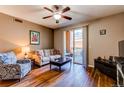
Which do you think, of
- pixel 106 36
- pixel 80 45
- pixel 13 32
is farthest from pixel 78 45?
pixel 13 32

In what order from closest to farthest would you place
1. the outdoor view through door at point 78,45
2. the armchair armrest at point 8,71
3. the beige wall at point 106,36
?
the armchair armrest at point 8,71
the beige wall at point 106,36
the outdoor view through door at point 78,45

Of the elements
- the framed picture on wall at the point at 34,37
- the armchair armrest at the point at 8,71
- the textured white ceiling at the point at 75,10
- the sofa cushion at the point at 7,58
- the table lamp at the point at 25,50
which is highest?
the textured white ceiling at the point at 75,10

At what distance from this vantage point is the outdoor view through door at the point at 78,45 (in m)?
5.66

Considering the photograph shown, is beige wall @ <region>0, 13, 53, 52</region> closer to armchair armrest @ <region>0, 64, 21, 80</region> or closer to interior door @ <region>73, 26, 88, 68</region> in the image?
armchair armrest @ <region>0, 64, 21, 80</region>

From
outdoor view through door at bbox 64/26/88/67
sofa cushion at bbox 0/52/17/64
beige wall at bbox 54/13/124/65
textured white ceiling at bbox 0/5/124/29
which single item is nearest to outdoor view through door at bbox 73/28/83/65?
outdoor view through door at bbox 64/26/88/67

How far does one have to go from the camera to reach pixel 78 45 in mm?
5848

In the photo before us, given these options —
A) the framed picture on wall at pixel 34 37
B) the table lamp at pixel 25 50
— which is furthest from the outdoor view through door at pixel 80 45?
the table lamp at pixel 25 50

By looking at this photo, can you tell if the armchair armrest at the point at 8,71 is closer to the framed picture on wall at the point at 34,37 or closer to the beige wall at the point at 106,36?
the framed picture on wall at the point at 34,37

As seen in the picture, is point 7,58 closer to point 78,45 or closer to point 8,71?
point 8,71

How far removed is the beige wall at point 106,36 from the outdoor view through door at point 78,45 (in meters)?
0.51

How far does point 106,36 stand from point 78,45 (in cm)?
175

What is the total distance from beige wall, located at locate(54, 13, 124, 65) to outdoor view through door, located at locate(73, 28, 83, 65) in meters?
0.51

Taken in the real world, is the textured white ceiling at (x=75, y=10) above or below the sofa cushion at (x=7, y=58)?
above
